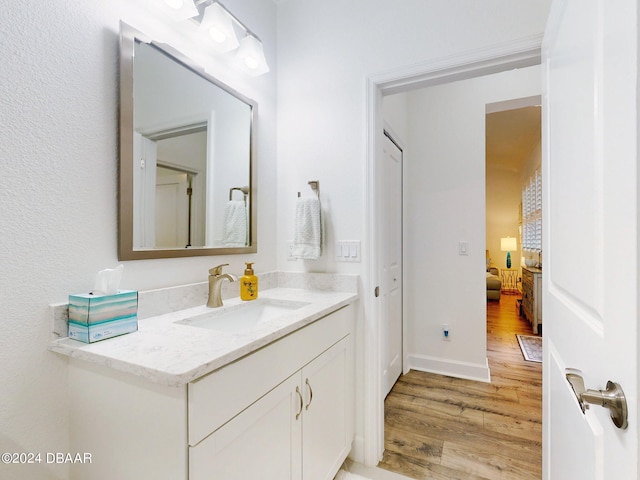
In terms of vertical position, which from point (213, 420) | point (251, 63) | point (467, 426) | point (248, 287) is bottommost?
point (467, 426)

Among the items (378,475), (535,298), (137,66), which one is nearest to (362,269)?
(378,475)

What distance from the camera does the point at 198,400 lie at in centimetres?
75

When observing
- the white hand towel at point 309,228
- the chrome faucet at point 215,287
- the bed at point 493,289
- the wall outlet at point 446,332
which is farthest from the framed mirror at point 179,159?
the bed at point 493,289

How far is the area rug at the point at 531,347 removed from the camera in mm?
3054

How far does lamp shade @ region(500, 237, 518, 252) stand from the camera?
731cm

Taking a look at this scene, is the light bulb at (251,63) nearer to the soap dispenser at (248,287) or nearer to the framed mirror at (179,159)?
the framed mirror at (179,159)

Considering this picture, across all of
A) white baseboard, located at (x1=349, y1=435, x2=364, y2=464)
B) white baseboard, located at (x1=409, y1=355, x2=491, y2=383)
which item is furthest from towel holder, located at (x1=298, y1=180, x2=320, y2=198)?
white baseboard, located at (x1=409, y1=355, x2=491, y2=383)

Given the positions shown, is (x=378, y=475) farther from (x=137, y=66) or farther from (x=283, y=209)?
(x=137, y=66)

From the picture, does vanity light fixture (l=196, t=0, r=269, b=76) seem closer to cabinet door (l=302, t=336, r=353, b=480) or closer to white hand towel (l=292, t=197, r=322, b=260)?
white hand towel (l=292, t=197, r=322, b=260)

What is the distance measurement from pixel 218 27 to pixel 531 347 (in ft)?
12.8

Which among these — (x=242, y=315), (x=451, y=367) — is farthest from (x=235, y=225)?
(x=451, y=367)

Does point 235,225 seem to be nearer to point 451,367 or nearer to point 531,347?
point 451,367

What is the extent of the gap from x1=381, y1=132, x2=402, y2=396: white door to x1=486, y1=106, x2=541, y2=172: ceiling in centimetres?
269

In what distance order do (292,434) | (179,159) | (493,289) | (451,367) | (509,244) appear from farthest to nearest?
(509,244) → (493,289) → (451,367) → (179,159) → (292,434)
